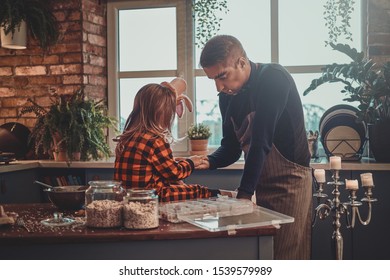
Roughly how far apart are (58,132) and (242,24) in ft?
4.68

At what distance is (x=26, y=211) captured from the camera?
1.90 m

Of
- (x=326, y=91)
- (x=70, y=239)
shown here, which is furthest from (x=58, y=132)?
(x=70, y=239)

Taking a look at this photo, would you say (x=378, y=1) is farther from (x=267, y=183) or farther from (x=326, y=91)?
(x=267, y=183)

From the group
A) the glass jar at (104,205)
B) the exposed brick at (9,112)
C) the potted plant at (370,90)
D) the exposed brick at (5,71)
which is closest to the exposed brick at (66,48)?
A: the exposed brick at (5,71)

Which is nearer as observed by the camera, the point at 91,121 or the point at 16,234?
the point at 16,234

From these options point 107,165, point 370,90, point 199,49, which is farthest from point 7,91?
point 370,90

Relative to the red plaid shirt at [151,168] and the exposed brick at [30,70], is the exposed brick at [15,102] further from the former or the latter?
the red plaid shirt at [151,168]

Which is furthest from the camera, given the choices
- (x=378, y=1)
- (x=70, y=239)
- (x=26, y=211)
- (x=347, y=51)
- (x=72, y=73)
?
(x=72, y=73)

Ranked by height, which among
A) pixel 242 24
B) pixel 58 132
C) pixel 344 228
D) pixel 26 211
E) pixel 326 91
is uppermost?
pixel 242 24

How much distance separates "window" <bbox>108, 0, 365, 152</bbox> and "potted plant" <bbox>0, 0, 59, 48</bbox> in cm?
43

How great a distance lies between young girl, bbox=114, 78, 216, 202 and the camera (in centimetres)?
191

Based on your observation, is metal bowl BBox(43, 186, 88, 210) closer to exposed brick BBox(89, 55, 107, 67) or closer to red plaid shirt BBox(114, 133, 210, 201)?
red plaid shirt BBox(114, 133, 210, 201)

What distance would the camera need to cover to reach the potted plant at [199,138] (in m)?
3.54

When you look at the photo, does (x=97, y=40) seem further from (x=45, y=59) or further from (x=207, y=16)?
(x=207, y=16)
